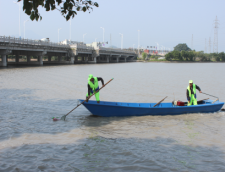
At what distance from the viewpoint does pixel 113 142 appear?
8.60m

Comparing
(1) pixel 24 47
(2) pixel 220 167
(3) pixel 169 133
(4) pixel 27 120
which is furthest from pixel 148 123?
(1) pixel 24 47

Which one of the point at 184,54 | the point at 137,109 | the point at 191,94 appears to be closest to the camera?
the point at 137,109

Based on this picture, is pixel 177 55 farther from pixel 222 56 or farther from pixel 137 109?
pixel 137 109

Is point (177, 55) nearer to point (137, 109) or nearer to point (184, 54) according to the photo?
point (184, 54)

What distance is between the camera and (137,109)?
39.9ft

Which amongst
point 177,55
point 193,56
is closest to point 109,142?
point 177,55

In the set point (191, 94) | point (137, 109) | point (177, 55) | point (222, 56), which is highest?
point (222, 56)

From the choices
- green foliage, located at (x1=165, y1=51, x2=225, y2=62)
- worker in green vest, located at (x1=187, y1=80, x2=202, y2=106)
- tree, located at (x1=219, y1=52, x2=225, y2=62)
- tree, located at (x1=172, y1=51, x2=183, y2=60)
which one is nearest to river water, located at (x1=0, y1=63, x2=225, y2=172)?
worker in green vest, located at (x1=187, y1=80, x2=202, y2=106)

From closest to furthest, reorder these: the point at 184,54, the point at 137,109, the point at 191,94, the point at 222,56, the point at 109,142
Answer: the point at 109,142 < the point at 137,109 < the point at 191,94 < the point at 184,54 < the point at 222,56

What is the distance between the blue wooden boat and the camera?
467 inches

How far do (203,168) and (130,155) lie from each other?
2.28 meters

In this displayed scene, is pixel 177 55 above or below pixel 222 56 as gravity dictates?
below

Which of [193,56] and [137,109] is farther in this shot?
[193,56]

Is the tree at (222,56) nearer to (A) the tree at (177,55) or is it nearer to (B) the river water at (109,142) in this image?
(A) the tree at (177,55)
